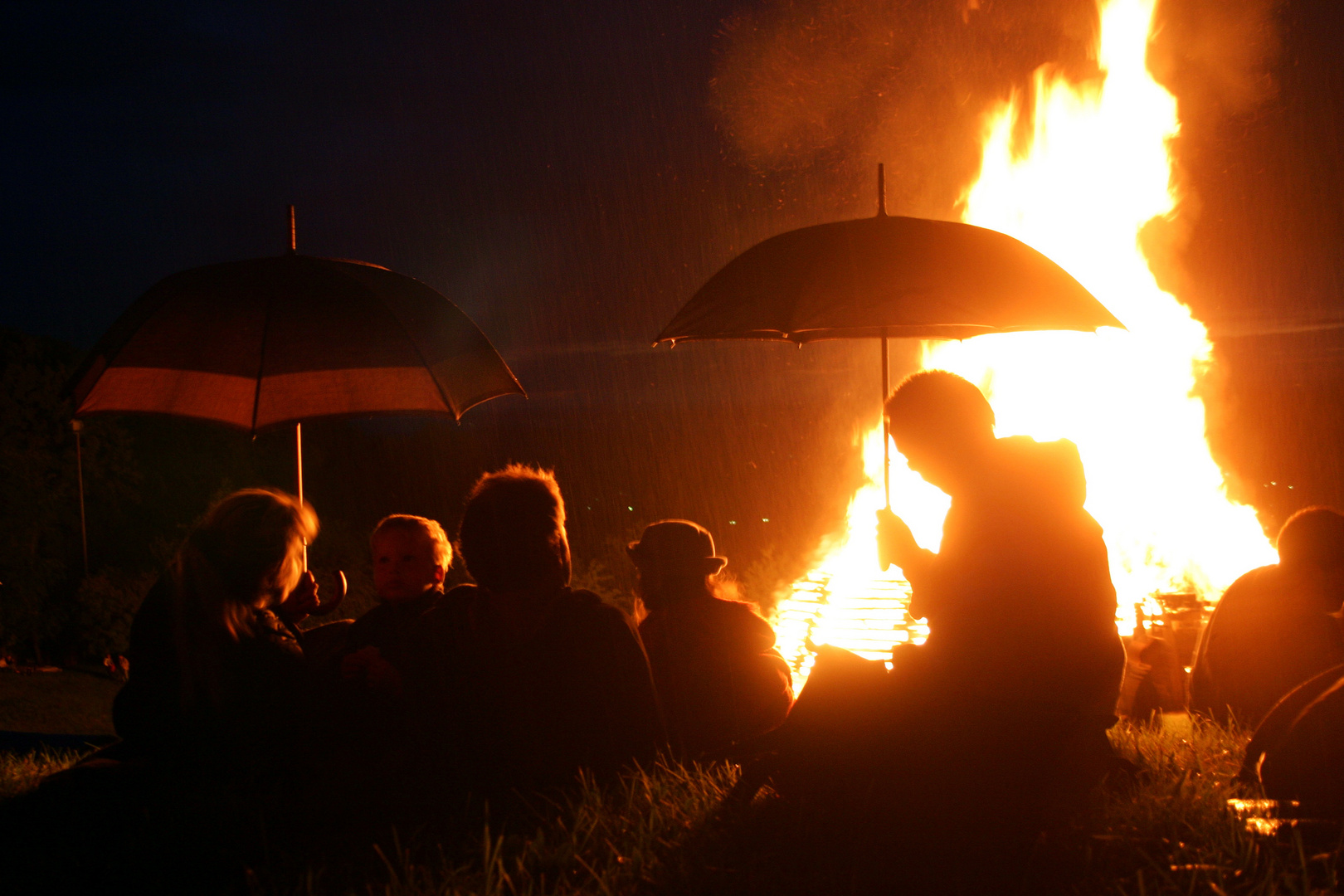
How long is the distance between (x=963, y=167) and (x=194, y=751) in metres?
8.40

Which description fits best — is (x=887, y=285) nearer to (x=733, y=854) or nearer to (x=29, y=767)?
(x=733, y=854)

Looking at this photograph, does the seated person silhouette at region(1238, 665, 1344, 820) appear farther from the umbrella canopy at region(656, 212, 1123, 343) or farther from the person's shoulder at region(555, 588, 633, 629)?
the person's shoulder at region(555, 588, 633, 629)

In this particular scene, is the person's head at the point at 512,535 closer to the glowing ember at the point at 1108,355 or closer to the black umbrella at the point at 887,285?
the black umbrella at the point at 887,285

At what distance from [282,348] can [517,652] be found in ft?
7.33

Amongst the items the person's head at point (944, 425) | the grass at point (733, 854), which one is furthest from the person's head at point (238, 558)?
the person's head at point (944, 425)

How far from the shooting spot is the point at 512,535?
3328mm

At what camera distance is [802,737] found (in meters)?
3.30

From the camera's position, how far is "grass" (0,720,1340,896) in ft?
9.83

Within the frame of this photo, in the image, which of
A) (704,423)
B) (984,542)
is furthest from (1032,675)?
(704,423)

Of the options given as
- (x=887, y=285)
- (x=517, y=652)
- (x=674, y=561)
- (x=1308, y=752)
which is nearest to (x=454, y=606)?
(x=517, y=652)

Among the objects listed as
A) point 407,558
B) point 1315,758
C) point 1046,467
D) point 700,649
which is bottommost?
point 1315,758

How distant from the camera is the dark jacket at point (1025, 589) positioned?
3.10 m

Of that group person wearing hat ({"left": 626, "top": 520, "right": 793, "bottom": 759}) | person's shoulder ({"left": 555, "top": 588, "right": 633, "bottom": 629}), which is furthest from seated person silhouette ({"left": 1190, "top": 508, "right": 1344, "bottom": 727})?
person's shoulder ({"left": 555, "top": 588, "right": 633, "bottom": 629})

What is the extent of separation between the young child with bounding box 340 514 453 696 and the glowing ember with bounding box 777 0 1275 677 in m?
4.82
